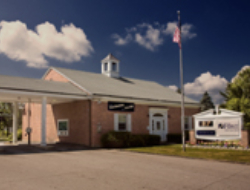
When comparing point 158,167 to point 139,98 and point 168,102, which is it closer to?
point 139,98

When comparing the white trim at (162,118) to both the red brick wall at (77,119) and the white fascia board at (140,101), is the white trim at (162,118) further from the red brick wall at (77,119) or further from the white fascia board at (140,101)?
the red brick wall at (77,119)

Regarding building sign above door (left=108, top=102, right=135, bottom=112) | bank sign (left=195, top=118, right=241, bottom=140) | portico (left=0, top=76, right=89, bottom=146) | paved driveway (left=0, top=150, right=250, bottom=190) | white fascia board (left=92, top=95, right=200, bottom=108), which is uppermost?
portico (left=0, top=76, right=89, bottom=146)

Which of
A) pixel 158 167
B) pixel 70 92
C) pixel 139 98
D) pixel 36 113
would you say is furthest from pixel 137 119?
pixel 158 167

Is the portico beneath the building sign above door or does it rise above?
above

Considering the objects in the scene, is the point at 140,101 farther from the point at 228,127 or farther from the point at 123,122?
the point at 228,127

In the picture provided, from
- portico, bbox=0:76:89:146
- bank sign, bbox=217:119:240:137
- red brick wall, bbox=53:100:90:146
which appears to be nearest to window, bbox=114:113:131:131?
red brick wall, bbox=53:100:90:146

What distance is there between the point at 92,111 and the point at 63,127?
4847mm

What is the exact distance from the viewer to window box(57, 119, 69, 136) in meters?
24.0

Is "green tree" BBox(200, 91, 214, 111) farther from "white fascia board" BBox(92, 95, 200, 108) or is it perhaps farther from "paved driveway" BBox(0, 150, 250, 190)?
"paved driveway" BBox(0, 150, 250, 190)

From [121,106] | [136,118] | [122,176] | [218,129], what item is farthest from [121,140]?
[122,176]

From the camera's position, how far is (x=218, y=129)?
20.2m

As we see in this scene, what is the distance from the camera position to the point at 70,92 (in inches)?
818

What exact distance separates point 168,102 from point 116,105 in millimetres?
6370

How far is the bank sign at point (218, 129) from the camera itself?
63.2 feet
